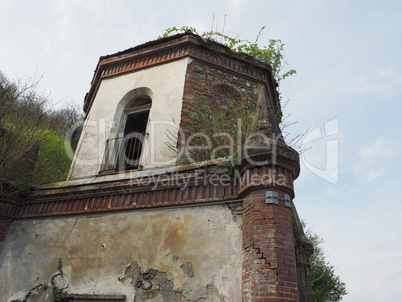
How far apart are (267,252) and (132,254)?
2325 millimetres

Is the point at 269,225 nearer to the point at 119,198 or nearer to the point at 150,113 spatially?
the point at 119,198

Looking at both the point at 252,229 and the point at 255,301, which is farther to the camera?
the point at 252,229

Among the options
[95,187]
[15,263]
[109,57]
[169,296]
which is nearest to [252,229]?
[169,296]


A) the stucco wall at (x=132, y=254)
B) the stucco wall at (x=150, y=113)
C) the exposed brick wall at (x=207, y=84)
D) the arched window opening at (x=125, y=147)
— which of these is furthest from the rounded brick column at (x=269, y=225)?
the arched window opening at (x=125, y=147)

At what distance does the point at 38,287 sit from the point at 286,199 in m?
4.61

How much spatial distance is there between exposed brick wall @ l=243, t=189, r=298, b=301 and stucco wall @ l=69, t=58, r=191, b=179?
2.52m

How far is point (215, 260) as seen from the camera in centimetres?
438

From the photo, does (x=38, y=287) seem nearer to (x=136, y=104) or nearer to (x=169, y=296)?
(x=169, y=296)

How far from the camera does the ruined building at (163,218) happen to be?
4.16 m

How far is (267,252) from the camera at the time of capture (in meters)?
3.84

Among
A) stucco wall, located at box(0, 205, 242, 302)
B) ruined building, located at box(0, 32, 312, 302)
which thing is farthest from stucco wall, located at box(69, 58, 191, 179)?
stucco wall, located at box(0, 205, 242, 302)

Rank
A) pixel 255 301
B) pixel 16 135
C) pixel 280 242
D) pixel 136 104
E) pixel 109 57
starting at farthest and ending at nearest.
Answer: pixel 109 57, pixel 136 104, pixel 16 135, pixel 280 242, pixel 255 301

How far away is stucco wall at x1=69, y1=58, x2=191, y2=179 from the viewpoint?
6.64 m

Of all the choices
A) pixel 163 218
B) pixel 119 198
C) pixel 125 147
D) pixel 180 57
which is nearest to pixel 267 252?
pixel 163 218
